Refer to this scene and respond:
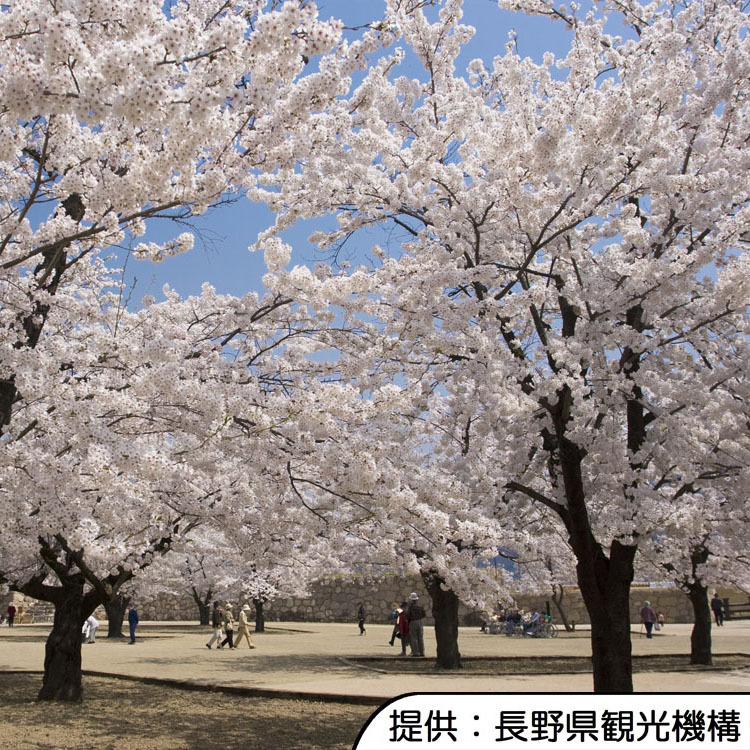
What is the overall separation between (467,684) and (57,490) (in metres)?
7.43

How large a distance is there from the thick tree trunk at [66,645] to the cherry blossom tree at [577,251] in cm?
502

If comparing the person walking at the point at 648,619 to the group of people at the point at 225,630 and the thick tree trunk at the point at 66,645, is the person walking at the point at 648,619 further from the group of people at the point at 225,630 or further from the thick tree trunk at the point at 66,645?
the thick tree trunk at the point at 66,645

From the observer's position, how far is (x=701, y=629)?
13672 mm

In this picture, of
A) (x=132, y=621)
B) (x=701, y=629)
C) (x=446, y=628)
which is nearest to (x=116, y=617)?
(x=132, y=621)

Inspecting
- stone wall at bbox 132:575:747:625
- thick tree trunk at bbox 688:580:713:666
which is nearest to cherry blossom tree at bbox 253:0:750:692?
thick tree trunk at bbox 688:580:713:666

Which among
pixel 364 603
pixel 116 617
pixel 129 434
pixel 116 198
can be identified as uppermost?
pixel 116 198

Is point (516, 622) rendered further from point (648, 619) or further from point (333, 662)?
point (333, 662)

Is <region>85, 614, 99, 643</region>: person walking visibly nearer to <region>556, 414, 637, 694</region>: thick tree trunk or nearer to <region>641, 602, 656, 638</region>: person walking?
<region>641, 602, 656, 638</region>: person walking

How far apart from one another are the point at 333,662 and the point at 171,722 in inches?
285

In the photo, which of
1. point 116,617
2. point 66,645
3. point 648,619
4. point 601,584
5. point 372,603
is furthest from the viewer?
point 372,603

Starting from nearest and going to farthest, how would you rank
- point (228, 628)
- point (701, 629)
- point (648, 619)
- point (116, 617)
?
point (701, 629)
point (228, 628)
point (648, 619)
point (116, 617)

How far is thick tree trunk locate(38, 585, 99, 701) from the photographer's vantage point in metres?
9.56

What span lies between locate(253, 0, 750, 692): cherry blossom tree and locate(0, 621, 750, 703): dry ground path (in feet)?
7.74

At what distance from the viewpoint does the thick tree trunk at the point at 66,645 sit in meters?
9.56
